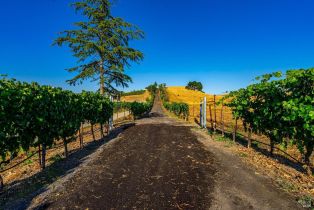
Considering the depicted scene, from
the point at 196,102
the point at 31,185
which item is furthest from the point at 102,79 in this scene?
the point at 196,102

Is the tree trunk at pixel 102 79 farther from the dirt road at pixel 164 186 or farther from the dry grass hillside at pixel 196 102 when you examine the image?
the dirt road at pixel 164 186

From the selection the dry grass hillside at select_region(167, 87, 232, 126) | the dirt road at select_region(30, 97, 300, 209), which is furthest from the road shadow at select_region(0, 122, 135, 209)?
the dry grass hillside at select_region(167, 87, 232, 126)

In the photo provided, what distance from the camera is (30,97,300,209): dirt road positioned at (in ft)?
20.2

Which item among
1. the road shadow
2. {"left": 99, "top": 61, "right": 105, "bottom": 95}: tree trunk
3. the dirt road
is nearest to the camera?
the dirt road

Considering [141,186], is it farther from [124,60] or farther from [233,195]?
[124,60]

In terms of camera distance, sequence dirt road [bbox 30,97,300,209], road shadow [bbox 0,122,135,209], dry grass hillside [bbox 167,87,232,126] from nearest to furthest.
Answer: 1. dirt road [bbox 30,97,300,209]
2. road shadow [bbox 0,122,135,209]
3. dry grass hillside [bbox 167,87,232,126]

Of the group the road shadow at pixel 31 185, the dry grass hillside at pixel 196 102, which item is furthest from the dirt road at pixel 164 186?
the dry grass hillside at pixel 196 102

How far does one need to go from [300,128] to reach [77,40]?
60.8ft

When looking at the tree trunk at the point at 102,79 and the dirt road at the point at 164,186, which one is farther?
the tree trunk at the point at 102,79

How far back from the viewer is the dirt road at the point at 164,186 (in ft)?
20.2

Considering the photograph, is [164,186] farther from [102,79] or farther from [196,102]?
[196,102]

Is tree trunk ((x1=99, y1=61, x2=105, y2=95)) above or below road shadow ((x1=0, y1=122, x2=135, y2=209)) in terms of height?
above

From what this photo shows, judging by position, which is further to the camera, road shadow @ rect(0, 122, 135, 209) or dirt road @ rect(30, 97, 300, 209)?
road shadow @ rect(0, 122, 135, 209)

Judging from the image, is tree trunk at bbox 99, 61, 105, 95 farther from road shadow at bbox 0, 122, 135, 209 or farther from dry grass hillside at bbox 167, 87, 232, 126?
road shadow at bbox 0, 122, 135, 209
